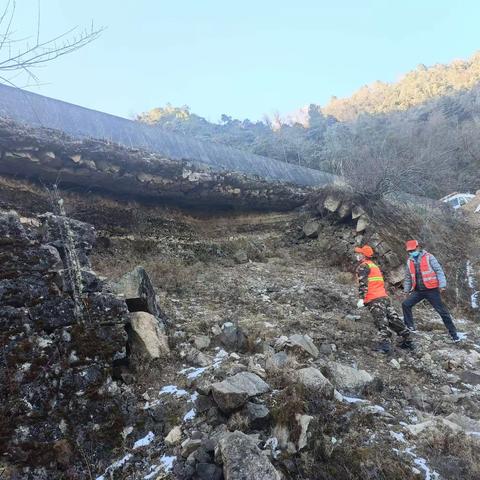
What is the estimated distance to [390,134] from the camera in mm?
28797

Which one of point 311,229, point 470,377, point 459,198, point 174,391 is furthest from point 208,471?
point 459,198

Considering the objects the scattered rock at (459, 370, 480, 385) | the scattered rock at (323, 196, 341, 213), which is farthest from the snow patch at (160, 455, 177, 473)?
the scattered rock at (323, 196, 341, 213)

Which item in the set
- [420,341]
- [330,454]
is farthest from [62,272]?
[420,341]

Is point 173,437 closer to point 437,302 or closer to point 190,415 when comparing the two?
point 190,415

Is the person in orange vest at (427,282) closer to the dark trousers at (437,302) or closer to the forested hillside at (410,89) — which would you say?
the dark trousers at (437,302)

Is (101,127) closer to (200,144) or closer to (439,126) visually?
(200,144)

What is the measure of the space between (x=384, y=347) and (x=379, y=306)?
640 millimetres

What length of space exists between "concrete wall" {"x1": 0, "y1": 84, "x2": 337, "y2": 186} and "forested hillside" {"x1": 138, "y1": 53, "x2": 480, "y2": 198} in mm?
2882

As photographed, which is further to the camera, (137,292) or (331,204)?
(331,204)

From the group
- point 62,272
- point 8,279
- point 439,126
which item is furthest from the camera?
point 439,126

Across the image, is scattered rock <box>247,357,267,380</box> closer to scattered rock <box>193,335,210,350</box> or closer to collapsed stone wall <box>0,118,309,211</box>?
scattered rock <box>193,335,210,350</box>

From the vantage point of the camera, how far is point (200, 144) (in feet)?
47.3

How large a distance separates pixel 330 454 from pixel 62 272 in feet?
10.2

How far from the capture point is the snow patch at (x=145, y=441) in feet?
10.4
